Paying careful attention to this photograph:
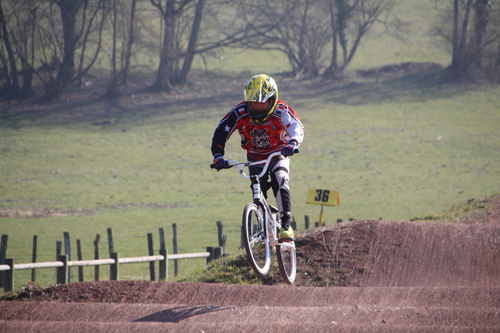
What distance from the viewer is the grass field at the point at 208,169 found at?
89.9 ft

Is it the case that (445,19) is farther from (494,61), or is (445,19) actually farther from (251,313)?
(251,313)

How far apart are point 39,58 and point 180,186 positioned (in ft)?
87.1

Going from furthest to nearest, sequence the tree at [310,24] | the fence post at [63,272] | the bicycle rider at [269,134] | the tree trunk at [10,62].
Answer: the tree at [310,24]
the tree trunk at [10,62]
the fence post at [63,272]
the bicycle rider at [269,134]

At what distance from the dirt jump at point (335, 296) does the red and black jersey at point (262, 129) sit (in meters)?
2.20

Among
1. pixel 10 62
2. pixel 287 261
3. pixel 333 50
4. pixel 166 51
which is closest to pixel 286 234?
pixel 287 261

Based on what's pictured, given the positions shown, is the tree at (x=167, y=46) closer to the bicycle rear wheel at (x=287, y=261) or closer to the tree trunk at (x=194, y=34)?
the tree trunk at (x=194, y=34)

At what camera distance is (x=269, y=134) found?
28.1 ft

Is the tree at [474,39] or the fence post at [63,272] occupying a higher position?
the tree at [474,39]

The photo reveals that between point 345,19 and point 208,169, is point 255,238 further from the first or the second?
point 345,19

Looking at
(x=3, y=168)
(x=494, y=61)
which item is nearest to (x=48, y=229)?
(x=3, y=168)

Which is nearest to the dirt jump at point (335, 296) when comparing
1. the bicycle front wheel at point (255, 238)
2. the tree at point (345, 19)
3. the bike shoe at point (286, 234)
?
the bicycle front wheel at point (255, 238)

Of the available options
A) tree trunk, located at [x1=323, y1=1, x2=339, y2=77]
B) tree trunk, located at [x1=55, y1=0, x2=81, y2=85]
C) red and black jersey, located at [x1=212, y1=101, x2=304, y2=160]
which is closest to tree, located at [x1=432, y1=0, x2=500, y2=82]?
tree trunk, located at [x1=323, y1=1, x2=339, y2=77]

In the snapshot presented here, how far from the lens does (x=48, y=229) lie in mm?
26578

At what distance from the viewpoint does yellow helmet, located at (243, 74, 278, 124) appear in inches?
321
